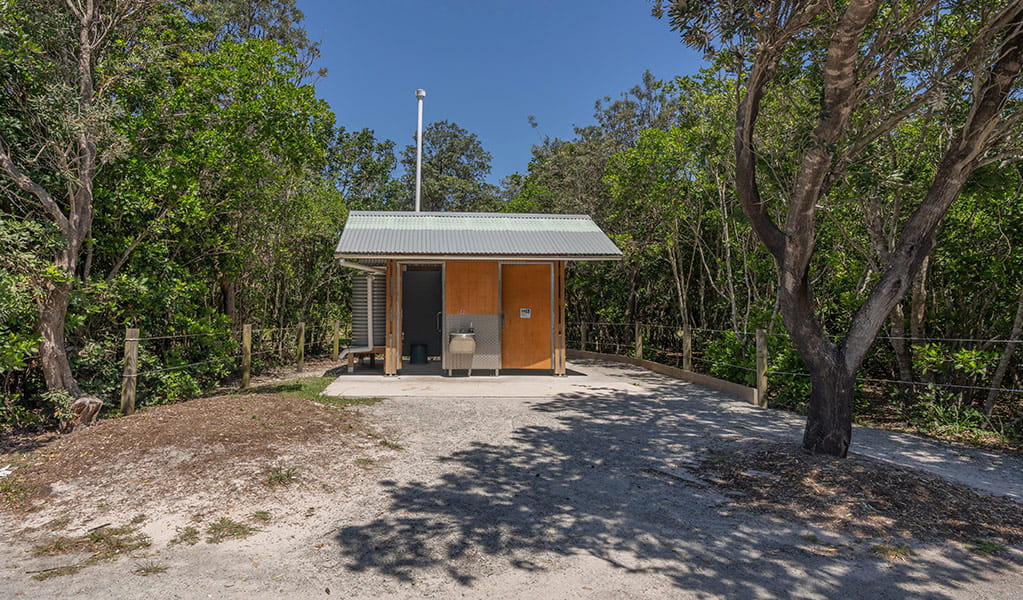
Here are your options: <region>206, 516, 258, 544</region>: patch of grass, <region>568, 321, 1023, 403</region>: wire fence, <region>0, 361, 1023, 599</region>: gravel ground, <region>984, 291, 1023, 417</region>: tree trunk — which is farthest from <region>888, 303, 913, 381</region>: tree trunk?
<region>206, 516, 258, 544</region>: patch of grass

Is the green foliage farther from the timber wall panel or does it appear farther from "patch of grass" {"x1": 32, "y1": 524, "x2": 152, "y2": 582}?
the timber wall panel

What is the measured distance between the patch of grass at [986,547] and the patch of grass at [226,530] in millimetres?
4497

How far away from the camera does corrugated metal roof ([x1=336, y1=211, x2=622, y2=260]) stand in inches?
370

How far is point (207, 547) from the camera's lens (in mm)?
3207

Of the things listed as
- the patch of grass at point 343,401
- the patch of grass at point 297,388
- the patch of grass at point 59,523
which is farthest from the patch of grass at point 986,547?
the patch of grass at point 297,388

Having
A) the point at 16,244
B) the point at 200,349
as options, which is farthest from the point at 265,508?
the point at 200,349

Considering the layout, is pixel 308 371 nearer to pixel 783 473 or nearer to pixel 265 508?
pixel 265 508

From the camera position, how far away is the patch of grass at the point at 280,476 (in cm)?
422

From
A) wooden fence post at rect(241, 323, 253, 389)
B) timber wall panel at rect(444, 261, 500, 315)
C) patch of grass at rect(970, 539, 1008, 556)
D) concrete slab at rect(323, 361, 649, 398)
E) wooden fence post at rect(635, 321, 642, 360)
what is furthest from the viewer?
wooden fence post at rect(635, 321, 642, 360)

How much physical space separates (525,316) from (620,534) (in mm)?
7020

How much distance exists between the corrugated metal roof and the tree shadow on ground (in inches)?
187

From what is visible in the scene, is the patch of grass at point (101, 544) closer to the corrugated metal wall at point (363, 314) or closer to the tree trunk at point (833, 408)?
the tree trunk at point (833, 408)

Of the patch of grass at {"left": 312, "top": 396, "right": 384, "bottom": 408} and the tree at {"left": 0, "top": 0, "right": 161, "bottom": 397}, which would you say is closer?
the tree at {"left": 0, "top": 0, "right": 161, "bottom": 397}

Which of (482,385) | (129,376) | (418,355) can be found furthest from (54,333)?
(418,355)
